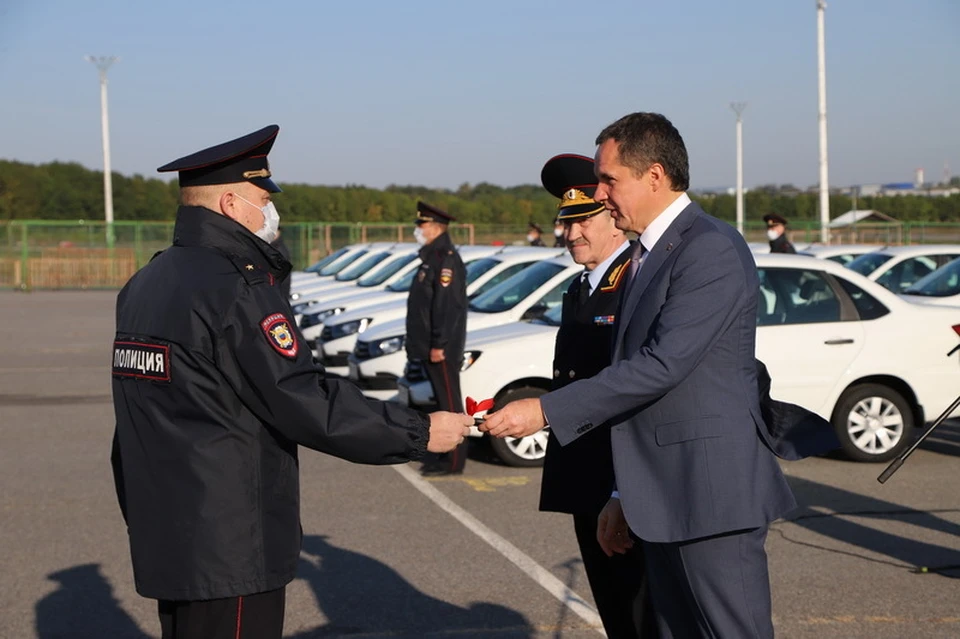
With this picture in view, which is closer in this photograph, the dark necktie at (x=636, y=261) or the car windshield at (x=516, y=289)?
the dark necktie at (x=636, y=261)

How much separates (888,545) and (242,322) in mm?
4939

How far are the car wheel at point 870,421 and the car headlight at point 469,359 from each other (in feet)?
9.27

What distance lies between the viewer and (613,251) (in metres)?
4.90

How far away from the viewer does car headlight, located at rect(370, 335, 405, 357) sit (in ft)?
36.9

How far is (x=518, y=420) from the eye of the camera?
3.54 m

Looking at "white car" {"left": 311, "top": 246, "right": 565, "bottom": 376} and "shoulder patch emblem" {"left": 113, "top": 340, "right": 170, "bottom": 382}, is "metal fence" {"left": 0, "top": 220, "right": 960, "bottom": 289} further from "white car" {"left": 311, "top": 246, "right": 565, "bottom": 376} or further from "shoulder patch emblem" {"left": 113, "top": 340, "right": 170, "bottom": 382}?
"shoulder patch emblem" {"left": 113, "top": 340, "right": 170, "bottom": 382}

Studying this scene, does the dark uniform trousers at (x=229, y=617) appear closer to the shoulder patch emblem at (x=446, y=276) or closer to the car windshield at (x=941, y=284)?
the shoulder patch emblem at (x=446, y=276)

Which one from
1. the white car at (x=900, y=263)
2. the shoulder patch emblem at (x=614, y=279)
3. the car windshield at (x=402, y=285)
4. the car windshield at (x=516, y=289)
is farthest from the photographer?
the car windshield at (x=402, y=285)

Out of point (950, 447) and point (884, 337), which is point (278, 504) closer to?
point (884, 337)

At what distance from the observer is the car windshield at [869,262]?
16.5m

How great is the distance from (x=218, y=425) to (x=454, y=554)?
3.74m

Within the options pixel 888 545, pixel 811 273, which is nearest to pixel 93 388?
pixel 811 273

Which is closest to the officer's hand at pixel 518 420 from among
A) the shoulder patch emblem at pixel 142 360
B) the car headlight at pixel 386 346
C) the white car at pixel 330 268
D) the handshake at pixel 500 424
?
the handshake at pixel 500 424

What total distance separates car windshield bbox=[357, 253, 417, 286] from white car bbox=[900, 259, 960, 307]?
784 centimetres
